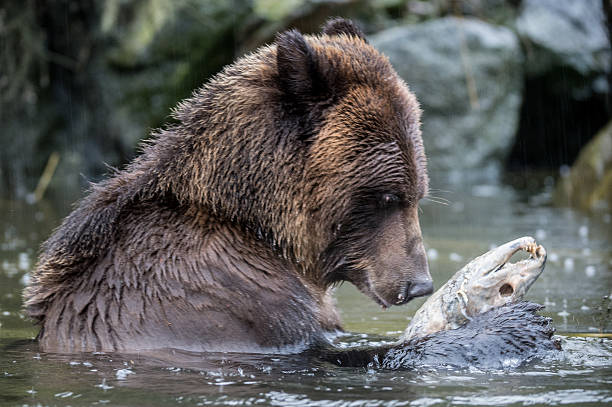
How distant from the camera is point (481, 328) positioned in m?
5.71

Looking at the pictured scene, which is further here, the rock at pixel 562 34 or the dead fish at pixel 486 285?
the rock at pixel 562 34

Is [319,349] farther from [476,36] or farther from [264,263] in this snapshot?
[476,36]

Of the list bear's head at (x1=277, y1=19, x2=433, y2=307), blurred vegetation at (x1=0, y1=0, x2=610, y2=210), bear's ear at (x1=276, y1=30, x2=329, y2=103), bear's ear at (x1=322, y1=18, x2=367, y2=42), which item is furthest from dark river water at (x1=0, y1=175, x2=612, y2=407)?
blurred vegetation at (x1=0, y1=0, x2=610, y2=210)

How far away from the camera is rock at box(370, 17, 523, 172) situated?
73.2 ft

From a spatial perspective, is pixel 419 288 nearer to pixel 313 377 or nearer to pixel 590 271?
pixel 313 377

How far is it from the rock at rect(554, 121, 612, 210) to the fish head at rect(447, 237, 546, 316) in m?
9.87

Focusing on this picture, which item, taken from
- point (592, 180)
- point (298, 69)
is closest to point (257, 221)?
point (298, 69)

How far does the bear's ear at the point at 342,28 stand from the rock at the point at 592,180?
32.7ft

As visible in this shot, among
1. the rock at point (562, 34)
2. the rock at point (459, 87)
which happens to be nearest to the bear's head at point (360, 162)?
the rock at point (459, 87)

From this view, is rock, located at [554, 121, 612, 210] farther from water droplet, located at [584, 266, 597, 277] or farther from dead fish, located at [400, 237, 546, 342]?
dead fish, located at [400, 237, 546, 342]

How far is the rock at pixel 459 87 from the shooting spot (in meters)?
22.3

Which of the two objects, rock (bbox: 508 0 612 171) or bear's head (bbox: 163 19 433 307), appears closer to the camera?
bear's head (bbox: 163 19 433 307)

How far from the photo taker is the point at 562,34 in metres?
22.7

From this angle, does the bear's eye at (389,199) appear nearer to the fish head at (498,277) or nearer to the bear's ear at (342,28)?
the fish head at (498,277)
